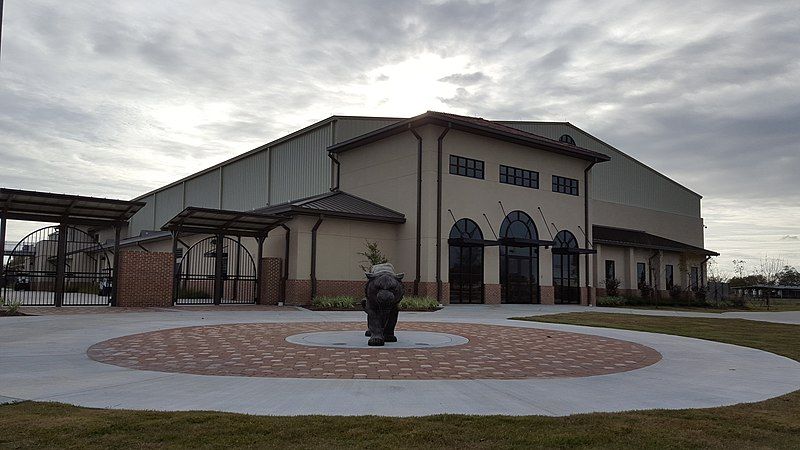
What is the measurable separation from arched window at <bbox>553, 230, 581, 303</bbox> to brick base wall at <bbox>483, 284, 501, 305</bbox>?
198 inches

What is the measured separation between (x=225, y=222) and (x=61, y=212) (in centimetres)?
625

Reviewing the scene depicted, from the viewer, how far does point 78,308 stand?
2170 centimetres

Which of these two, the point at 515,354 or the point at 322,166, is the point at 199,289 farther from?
the point at 515,354

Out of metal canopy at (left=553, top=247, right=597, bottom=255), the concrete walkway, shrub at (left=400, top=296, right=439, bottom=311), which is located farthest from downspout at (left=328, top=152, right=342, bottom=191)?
the concrete walkway

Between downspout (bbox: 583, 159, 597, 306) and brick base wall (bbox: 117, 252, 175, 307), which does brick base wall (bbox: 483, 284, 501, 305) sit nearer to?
downspout (bbox: 583, 159, 597, 306)

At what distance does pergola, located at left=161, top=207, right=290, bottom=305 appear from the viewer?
25183 millimetres

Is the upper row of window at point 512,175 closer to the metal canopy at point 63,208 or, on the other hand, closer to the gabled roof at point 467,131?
the gabled roof at point 467,131

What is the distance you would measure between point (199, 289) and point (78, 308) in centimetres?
1204

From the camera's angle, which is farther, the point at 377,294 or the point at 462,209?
the point at 462,209

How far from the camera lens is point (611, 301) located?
3750 cm

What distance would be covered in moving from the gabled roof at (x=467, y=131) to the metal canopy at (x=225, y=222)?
721 cm

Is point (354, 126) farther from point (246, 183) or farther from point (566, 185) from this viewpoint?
point (246, 183)

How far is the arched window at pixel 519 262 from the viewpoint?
32.2 metres

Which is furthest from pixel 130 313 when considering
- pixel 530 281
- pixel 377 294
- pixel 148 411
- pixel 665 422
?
pixel 530 281
